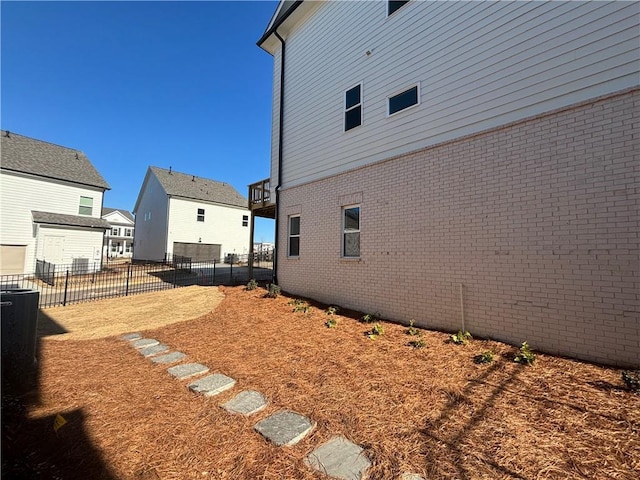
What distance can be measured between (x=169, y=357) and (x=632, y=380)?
6.28 metres

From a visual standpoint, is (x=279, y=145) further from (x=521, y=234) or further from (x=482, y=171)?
(x=521, y=234)

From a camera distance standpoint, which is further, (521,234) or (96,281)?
(96,281)

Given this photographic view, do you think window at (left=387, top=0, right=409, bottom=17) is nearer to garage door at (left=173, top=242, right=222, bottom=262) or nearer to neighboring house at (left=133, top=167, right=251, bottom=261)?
neighboring house at (left=133, top=167, right=251, bottom=261)

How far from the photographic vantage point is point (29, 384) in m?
3.91

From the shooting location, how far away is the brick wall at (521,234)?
419 cm

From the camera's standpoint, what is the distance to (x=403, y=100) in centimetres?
716

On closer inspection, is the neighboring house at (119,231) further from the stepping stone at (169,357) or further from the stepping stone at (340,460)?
the stepping stone at (340,460)

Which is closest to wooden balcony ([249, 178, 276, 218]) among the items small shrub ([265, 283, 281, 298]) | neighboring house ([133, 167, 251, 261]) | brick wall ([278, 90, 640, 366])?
small shrub ([265, 283, 281, 298])

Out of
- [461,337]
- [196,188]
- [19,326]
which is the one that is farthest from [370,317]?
[196,188]

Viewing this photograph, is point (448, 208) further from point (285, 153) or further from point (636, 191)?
point (285, 153)

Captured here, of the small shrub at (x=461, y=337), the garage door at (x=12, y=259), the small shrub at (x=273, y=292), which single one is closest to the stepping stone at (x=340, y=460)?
the small shrub at (x=461, y=337)

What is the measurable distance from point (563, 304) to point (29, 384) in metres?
7.62

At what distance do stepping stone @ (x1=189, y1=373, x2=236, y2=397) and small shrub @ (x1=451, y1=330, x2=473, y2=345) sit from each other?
3.67 m

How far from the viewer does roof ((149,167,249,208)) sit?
25797 mm
